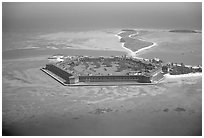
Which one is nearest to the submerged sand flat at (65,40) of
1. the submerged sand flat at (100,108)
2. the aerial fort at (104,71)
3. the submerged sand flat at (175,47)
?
the submerged sand flat at (175,47)

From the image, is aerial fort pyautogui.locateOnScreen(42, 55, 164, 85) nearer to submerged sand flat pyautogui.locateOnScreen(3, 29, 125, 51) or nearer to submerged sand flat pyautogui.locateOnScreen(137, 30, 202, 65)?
submerged sand flat pyautogui.locateOnScreen(137, 30, 202, 65)

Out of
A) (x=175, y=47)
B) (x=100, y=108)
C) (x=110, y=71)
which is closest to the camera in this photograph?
(x=100, y=108)

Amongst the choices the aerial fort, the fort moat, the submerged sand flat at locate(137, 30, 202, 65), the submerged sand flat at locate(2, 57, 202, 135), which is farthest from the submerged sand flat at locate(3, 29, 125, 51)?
the submerged sand flat at locate(2, 57, 202, 135)

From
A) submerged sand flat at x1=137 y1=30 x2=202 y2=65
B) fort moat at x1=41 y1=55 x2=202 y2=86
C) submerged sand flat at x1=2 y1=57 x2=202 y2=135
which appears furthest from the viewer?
submerged sand flat at x1=137 y1=30 x2=202 y2=65

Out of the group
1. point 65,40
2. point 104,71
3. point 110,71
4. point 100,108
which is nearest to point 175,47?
point 65,40

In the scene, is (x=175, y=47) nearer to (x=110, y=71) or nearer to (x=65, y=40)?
(x=65, y=40)

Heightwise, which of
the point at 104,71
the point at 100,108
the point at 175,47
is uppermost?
the point at 175,47

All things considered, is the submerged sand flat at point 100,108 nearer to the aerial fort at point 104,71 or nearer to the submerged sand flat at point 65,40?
the aerial fort at point 104,71
